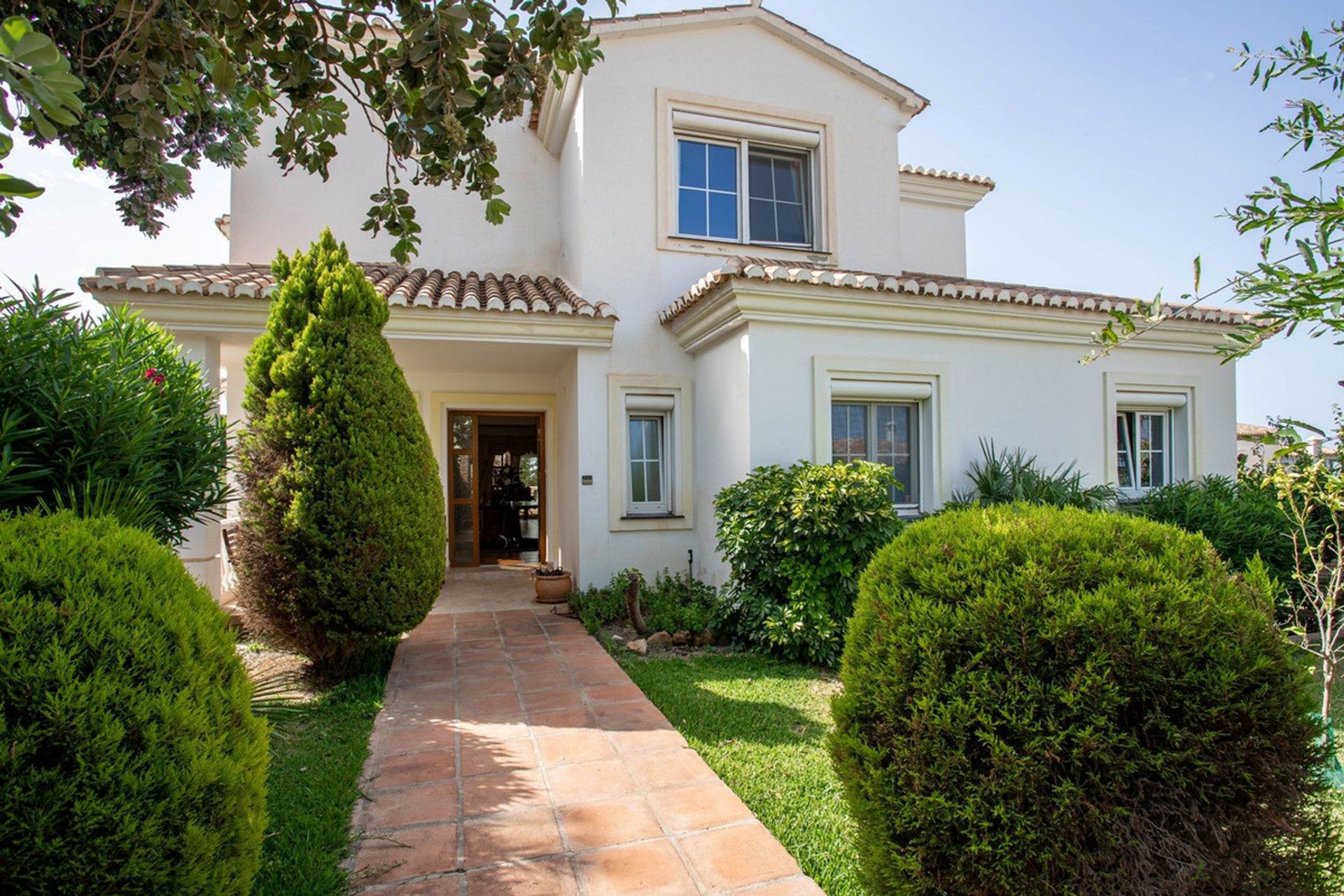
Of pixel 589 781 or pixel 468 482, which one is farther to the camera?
pixel 468 482

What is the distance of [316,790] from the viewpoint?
14.0 feet

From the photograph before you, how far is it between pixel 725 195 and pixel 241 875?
10.1 metres

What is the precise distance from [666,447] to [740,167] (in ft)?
14.9

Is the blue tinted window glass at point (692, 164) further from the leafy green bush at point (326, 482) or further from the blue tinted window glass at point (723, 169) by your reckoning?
the leafy green bush at point (326, 482)

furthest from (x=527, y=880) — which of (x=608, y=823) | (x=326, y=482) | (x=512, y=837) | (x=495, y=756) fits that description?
(x=326, y=482)

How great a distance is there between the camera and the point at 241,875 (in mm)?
2359

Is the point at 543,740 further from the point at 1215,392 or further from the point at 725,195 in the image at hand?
the point at 1215,392

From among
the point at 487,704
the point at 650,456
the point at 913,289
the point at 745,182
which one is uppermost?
the point at 745,182

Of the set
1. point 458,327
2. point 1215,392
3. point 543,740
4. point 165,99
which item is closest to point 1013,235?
point 1215,392

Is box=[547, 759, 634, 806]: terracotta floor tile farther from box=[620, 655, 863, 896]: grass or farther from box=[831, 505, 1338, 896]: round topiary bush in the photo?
box=[831, 505, 1338, 896]: round topiary bush

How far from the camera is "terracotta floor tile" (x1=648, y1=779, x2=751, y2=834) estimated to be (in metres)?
3.86

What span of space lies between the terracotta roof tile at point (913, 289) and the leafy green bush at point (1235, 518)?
2520mm

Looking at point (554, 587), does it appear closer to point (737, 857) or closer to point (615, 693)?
point (615, 693)

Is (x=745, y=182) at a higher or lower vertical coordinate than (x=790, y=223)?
higher
